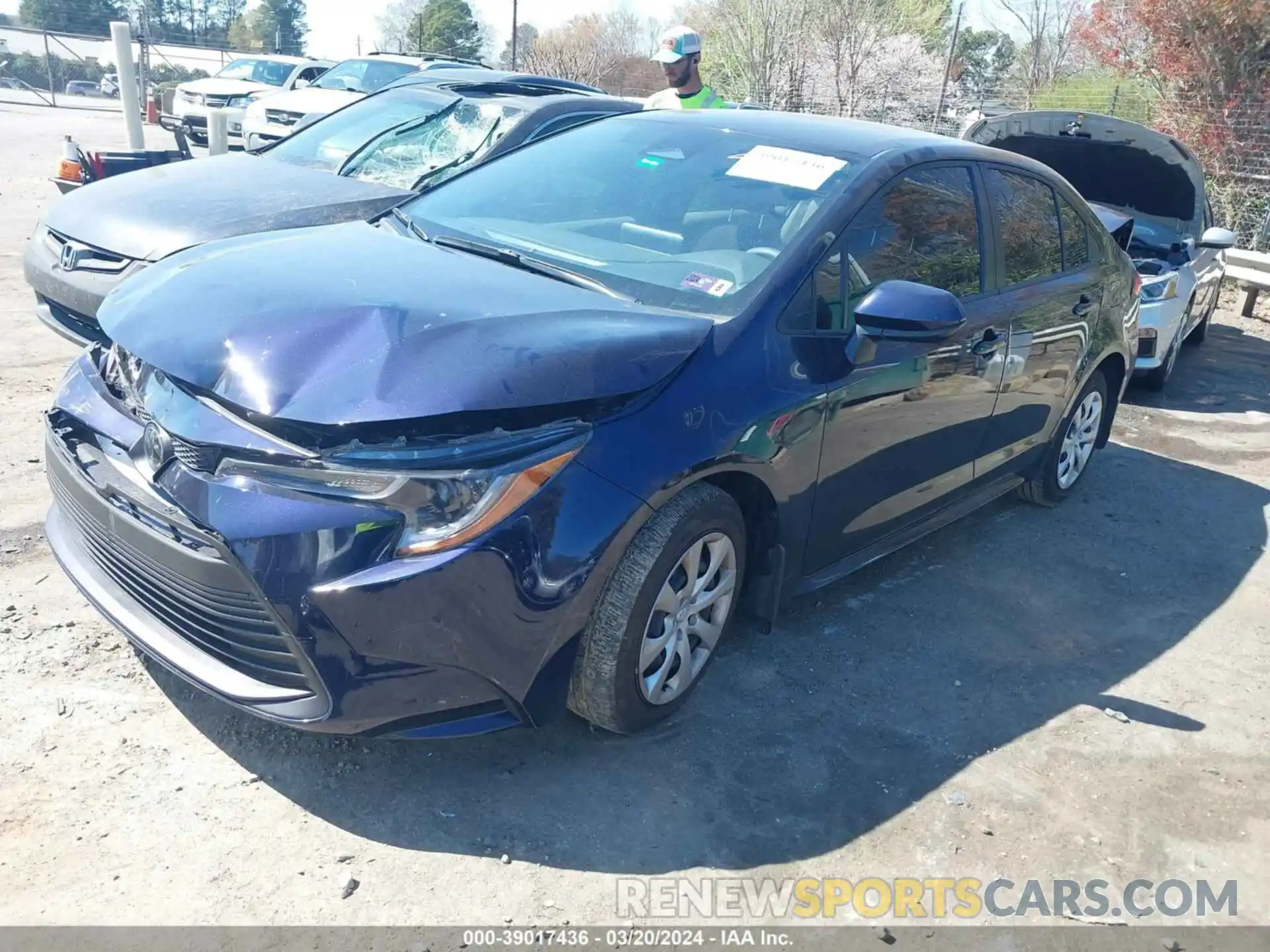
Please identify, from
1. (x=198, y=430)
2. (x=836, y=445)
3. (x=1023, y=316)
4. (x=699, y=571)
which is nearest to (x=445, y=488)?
(x=198, y=430)

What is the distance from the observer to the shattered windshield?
632 centimetres

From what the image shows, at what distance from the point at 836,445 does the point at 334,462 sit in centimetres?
167

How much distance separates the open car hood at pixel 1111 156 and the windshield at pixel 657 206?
16.4ft

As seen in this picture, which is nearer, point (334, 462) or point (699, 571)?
point (334, 462)

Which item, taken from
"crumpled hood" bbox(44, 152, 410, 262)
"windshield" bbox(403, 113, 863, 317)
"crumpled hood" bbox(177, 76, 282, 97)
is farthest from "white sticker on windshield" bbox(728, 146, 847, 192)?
"crumpled hood" bbox(177, 76, 282, 97)

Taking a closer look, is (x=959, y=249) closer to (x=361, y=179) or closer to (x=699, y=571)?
(x=699, y=571)

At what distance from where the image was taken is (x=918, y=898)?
2.68 m

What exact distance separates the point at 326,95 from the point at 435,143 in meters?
6.04

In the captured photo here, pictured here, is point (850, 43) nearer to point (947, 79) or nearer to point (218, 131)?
point (947, 79)

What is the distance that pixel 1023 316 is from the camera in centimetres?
428

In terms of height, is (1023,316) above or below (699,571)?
above

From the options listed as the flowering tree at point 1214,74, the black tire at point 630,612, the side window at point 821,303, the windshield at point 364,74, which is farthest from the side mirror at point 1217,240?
the windshield at point 364,74

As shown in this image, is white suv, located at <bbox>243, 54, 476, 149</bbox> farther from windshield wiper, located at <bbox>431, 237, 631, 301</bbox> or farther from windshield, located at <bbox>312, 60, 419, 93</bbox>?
windshield wiper, located at <bbox>431, 237, 631, 301</bbox>

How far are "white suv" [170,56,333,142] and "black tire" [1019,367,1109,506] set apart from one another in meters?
12.3
